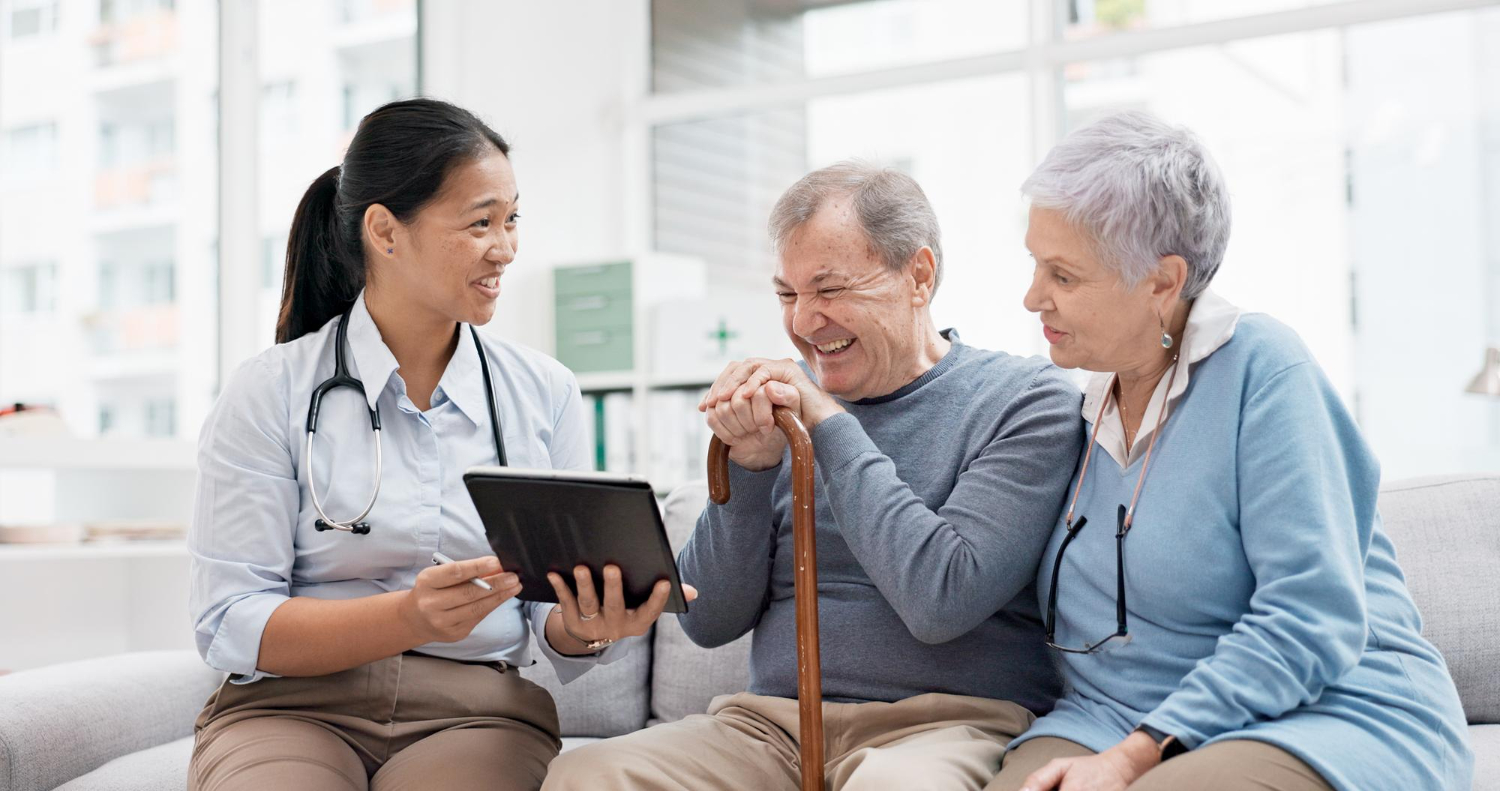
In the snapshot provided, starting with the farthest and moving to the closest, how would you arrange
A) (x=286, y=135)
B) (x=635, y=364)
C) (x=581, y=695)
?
(x=635, y=364)
(x=286, y=135)
(x=581, y=695)

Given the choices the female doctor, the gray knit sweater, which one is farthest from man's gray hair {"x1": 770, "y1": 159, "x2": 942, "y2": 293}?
the female doctor

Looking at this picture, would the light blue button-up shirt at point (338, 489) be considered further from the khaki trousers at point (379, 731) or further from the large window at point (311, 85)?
the large window at point (311, 85)

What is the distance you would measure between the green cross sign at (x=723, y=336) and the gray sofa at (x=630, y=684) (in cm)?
203

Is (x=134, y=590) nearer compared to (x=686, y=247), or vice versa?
(x=134, y=590)

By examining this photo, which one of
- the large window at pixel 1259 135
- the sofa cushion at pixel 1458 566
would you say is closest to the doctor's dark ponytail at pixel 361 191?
the sofa cushion at pixel 1458 566

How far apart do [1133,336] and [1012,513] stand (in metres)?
0.27

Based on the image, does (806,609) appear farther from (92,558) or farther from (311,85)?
(311,85)

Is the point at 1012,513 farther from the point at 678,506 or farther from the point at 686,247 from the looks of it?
the point at 686,247

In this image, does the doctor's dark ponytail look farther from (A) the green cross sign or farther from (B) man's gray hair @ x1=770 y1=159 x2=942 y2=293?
(A) the green cross sign

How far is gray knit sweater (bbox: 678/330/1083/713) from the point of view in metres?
1.62

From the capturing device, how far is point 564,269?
460cm

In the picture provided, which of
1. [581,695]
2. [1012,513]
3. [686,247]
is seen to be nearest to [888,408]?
[1012,513]

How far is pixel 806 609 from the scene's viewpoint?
1.58 meters

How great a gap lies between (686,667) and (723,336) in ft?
7.42
